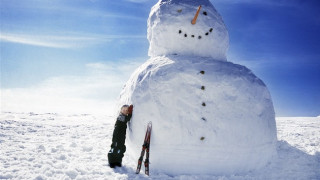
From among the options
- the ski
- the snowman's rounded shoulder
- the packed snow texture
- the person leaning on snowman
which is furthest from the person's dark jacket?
the snowman's rounded shoulder

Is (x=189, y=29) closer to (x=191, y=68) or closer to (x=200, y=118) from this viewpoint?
(x=191, y=68)

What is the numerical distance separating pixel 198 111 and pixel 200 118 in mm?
133

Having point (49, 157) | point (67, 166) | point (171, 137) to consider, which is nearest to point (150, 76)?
point (171, 137)

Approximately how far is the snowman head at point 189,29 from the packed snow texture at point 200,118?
52 cm

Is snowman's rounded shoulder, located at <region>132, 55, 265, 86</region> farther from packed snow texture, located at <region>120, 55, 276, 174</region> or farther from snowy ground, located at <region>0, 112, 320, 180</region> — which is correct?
snowy ground, located at <region>0, 112, 320, 180</region>

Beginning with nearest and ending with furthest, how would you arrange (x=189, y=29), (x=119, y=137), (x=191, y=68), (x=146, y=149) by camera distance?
1. (x=146, y=149)
2. (x=191, y=68)
3. (x=119, y=137)
4. (x=189, y=29)

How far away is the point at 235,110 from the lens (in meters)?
4.83

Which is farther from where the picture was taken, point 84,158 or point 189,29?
point 84,158

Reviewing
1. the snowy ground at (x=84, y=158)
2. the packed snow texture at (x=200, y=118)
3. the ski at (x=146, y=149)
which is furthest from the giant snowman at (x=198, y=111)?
the snowy ground at (x=84, y=158)

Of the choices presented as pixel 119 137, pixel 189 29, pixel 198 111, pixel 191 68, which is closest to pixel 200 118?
pixel 198 111

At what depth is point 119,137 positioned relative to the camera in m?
5.10

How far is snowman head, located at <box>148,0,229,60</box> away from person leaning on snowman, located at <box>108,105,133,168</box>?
167 cm

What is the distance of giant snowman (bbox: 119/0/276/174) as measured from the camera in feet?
15.3

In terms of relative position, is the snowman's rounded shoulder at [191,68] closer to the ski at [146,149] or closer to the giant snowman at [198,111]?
the giant snowman at [198,111]
